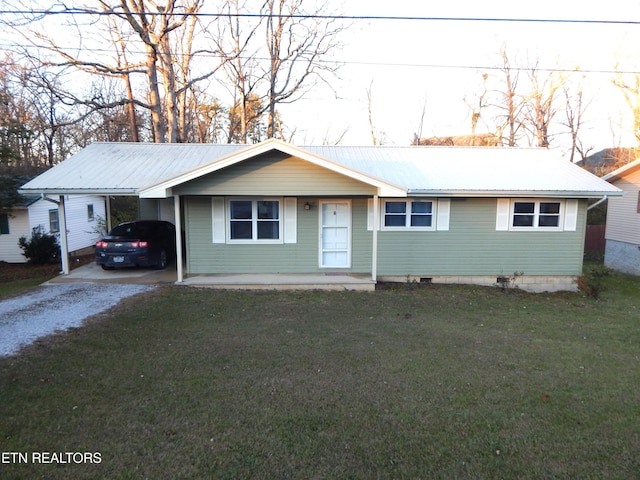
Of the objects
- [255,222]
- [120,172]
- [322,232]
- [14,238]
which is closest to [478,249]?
[322,232]

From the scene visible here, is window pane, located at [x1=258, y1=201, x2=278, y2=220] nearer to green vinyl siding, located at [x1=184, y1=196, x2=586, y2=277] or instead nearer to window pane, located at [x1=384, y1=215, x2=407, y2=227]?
green vinyl siding, located at [x1=184, y1=196, x2=586, y2=277]

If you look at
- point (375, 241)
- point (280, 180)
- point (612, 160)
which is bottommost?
point (375, 241)

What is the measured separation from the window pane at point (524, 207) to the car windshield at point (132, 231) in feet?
34.8

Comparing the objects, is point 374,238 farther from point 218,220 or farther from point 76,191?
point 76,191

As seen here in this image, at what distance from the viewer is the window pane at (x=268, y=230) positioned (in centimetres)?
1084

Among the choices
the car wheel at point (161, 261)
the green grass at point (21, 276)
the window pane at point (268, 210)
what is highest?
the window pane at point (268, 210)

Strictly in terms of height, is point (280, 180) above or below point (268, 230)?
above

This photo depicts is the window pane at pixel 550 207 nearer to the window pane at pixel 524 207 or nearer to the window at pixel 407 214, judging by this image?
the window pane at pixel 524 207

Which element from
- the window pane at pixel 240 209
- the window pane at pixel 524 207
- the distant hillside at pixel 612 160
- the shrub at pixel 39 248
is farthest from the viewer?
the distant hillside at pixel 612 160

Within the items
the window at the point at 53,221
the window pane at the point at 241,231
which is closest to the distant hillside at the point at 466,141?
the window pane at the point at 241,231

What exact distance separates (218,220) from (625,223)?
17159 mm

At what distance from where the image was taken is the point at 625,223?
55.9 feet

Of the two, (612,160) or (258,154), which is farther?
(612,160)

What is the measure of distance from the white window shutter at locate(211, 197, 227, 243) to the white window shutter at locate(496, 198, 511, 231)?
7.69 meters
